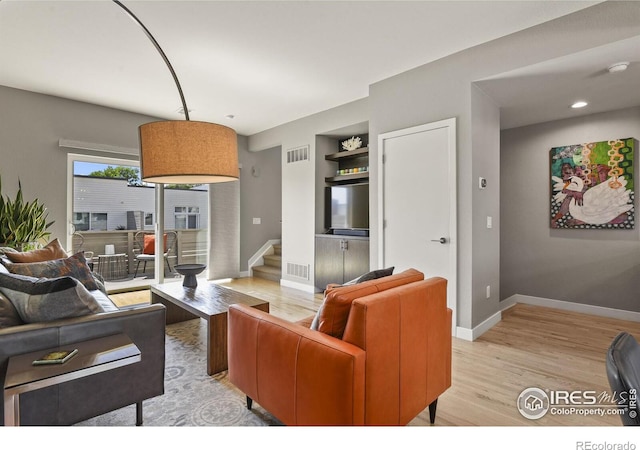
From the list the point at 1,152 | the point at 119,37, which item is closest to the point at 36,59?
the point at 119,37

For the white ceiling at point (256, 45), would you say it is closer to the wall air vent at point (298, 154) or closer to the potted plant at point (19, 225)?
the wall air vent at point (298, 154)

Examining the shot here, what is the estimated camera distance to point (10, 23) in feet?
8.56

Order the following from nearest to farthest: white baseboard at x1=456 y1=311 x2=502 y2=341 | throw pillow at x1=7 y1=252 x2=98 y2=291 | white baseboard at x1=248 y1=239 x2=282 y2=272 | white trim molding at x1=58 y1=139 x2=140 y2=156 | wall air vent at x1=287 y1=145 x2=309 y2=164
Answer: throw pillow at x1=7 y1=252 x2=98 y2=291, white baseboard at x1=456 y1=311 x2=502 y2=341, white trim molding at x1=58 y1=139 x2=140 y2=156, wall air vent at x1=287 y1=145 x2=309 y2=164, white baseboard at x1=248 y1=239 x2=282 y2=272

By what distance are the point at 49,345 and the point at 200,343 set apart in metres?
1.49

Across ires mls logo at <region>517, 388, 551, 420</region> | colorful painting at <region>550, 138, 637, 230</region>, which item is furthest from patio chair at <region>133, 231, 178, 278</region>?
colorful painting at <region>550, 138, 637, 230</region>

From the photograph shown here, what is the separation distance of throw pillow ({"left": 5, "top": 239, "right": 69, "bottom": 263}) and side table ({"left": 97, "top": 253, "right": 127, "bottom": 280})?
184cm

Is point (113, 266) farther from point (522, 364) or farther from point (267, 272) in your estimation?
point (522, 364)

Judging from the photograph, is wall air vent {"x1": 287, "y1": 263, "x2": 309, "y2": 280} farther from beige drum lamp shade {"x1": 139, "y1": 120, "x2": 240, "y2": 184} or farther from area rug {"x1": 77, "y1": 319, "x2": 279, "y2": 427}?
beige drum lamp shade {"x1": 139, "y1": 120, "x2": 240, "y2": 184}

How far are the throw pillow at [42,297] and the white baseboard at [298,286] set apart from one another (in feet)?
11.5

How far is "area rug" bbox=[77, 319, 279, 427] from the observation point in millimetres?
1786

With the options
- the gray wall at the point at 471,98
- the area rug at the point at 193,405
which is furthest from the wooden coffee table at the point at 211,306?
the gray wall at the point at 471,98

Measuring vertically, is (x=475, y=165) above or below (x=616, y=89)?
below

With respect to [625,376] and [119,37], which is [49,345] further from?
[119,37]
